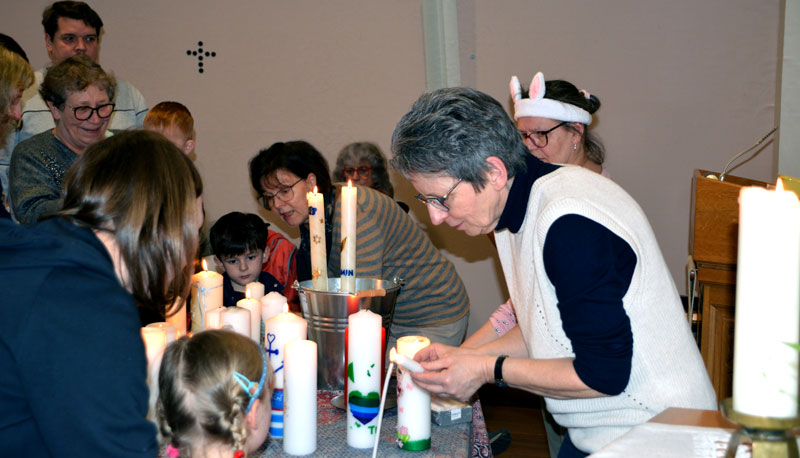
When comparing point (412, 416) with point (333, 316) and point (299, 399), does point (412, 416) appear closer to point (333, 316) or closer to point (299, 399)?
point (299, 399)

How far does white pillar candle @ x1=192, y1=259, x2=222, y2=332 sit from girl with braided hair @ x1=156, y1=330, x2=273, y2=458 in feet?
1.71

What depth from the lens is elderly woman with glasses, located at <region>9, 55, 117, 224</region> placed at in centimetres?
250

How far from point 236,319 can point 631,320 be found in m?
0.81

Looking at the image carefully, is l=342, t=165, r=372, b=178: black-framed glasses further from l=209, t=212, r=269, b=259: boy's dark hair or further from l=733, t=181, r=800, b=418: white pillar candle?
l=733, t=181, r=800, b=418: white pillar candle

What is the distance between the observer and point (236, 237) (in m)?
3.14

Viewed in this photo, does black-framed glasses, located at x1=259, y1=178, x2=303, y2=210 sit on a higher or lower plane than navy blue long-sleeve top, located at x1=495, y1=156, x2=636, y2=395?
higher

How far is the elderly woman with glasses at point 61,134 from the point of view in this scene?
2.50 metres

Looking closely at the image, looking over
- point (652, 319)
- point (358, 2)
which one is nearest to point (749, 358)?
point (652, 319)

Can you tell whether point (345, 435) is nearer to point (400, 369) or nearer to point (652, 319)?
point (400, 369)

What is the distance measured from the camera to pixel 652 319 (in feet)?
4.39

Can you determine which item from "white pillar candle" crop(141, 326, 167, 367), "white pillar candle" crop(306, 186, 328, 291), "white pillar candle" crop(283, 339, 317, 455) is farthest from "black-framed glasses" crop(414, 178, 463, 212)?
"white pillar candle" crop(141, 326, 167, 367)

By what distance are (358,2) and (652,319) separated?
3679 millimetres

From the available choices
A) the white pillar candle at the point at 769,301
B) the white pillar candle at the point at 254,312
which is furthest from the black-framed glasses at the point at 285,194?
the white pillar candle at the point at 769,301

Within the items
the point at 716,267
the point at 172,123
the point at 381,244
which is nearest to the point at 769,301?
the point at 381,244
